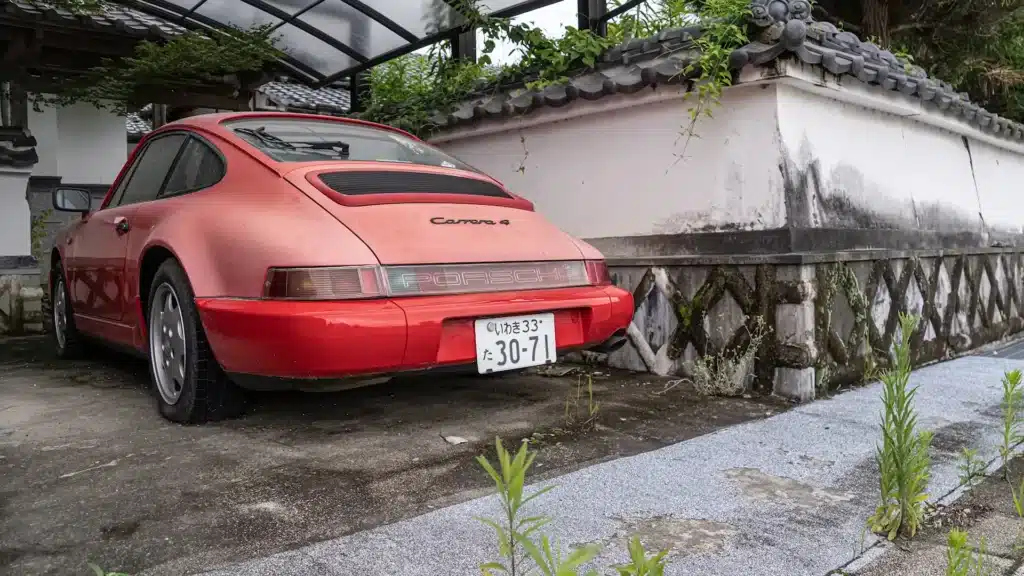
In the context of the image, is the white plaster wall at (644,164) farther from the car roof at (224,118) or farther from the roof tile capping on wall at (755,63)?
the car roof at (224,118)

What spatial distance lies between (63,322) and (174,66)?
5241 millimetres

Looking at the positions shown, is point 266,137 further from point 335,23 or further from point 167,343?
point 335,23

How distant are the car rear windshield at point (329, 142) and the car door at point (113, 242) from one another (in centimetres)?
52

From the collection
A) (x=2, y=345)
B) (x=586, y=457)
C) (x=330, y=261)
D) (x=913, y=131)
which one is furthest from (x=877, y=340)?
(x=2, y=345)

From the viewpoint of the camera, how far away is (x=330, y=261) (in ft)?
8.38

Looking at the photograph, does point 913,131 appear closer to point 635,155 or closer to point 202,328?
point 635,155

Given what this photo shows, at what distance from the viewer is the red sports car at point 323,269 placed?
2.54 m

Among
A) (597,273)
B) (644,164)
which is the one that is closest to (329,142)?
(597,273)

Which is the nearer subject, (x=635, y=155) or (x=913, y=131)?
(x=635, y=155)

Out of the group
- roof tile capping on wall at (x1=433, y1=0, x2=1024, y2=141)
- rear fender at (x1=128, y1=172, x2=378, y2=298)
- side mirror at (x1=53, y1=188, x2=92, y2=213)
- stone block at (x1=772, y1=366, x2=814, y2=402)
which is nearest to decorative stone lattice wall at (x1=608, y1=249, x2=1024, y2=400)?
stone block at (x1=772, y1=366, x2=814, y2=402)

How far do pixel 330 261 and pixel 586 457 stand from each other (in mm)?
1173

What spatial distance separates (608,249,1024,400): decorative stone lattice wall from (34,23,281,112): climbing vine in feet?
19.1

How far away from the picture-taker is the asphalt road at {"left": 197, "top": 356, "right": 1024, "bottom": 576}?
175 cm

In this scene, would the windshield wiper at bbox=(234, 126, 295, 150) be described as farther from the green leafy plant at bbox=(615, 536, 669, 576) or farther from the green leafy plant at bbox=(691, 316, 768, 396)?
the green leafy plant at bbox=(615, 536, 669, 576)
